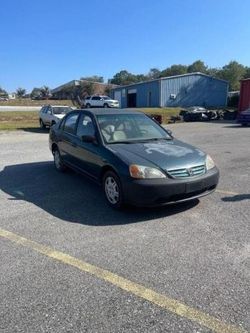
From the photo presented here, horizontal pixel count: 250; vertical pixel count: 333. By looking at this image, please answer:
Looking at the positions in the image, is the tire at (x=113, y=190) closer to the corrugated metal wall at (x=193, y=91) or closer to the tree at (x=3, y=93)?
the corrugated metal wall at (x=193, y=91)

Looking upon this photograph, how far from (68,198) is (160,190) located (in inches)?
75.3

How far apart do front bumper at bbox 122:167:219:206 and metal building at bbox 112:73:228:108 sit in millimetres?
37995

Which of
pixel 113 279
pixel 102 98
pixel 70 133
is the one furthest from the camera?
pixel 102 98

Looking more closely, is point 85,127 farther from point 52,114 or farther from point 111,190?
point 52,114

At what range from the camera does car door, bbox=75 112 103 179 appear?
577cm

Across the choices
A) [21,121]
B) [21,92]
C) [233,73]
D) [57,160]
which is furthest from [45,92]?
[57,160]

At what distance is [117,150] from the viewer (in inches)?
214

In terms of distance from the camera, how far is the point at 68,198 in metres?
5.91

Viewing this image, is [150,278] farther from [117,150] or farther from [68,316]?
[117,150]

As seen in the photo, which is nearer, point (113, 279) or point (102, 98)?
point (113, 279)

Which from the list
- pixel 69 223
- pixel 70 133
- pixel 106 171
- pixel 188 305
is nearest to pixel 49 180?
pixel 70 133

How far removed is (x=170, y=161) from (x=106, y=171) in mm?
1108

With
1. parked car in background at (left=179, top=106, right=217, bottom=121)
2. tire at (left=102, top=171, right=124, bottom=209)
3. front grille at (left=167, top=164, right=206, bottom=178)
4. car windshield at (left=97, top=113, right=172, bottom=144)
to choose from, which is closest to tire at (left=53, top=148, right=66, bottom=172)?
car windshield at (left=97, top=113, right=172, bottom=144)

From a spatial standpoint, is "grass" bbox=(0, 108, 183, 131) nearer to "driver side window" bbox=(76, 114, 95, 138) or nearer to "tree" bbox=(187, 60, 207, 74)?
"driver side window" bbox=(76, 114, 95, 138)
